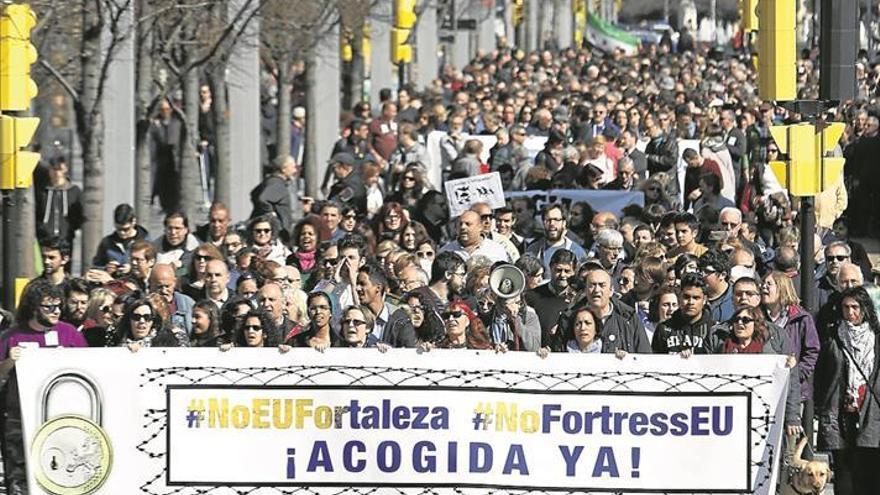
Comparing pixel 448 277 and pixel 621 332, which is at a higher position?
pixel 448 277

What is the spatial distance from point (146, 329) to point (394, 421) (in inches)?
65.6

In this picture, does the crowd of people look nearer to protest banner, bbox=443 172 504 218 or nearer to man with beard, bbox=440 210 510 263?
man with beard, bbox=440 210 510 263

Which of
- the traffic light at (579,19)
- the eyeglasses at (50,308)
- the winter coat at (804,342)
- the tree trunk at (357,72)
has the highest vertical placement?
the traffic light at (579,19)

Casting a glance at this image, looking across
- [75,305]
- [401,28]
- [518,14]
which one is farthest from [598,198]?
[518,14]

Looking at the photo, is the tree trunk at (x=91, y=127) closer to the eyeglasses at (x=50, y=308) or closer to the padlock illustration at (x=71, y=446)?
the eyeglasses at (x=50, y=308)

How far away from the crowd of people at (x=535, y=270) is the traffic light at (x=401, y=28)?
10.7m

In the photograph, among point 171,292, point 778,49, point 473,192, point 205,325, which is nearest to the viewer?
point 205,325

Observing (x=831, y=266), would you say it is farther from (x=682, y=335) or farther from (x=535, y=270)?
(x=682, y=335)

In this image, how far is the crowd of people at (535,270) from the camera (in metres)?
13.7

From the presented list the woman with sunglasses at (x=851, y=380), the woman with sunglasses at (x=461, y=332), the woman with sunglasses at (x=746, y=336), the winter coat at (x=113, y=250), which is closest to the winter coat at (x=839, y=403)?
the woman with sunglasses at (x=851, y=380)

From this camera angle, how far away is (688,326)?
13734 mm

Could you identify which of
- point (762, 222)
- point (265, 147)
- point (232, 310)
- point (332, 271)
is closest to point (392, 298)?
point (332, 271)

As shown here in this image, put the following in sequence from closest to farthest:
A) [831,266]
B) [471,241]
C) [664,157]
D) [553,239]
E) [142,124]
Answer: [831,266] < [471,241] < [553,239] < [664,157] < [142,124]

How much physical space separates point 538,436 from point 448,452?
17.2 inches
